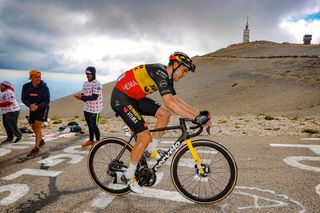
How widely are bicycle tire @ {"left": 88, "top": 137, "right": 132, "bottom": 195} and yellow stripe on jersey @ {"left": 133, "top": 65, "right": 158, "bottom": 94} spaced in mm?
1128

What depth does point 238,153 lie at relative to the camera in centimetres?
718

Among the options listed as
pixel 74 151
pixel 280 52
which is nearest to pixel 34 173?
pixel 74 151

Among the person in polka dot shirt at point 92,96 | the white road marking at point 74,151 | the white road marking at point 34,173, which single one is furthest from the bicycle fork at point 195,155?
the person in polka dot shirt at point 92,96

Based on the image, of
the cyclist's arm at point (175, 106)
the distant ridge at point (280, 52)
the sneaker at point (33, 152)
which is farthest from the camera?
the distant ridge at point (280, 52)

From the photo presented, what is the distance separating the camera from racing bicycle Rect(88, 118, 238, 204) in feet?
13.5

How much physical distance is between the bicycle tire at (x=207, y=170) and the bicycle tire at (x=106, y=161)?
97 centimetres

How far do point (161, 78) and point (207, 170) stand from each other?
1.73m

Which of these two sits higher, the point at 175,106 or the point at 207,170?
the point at 175,106

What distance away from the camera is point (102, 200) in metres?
4.49

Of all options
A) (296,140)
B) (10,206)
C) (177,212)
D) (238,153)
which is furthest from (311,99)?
(10,206)

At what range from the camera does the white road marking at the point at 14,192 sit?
176 inches

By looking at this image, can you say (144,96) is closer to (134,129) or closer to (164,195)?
(134,129)

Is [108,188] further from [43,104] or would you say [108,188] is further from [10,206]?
[43,104]

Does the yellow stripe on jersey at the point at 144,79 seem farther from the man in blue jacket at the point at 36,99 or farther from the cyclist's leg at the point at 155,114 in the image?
the man in blue jacket at the point at 36,99
